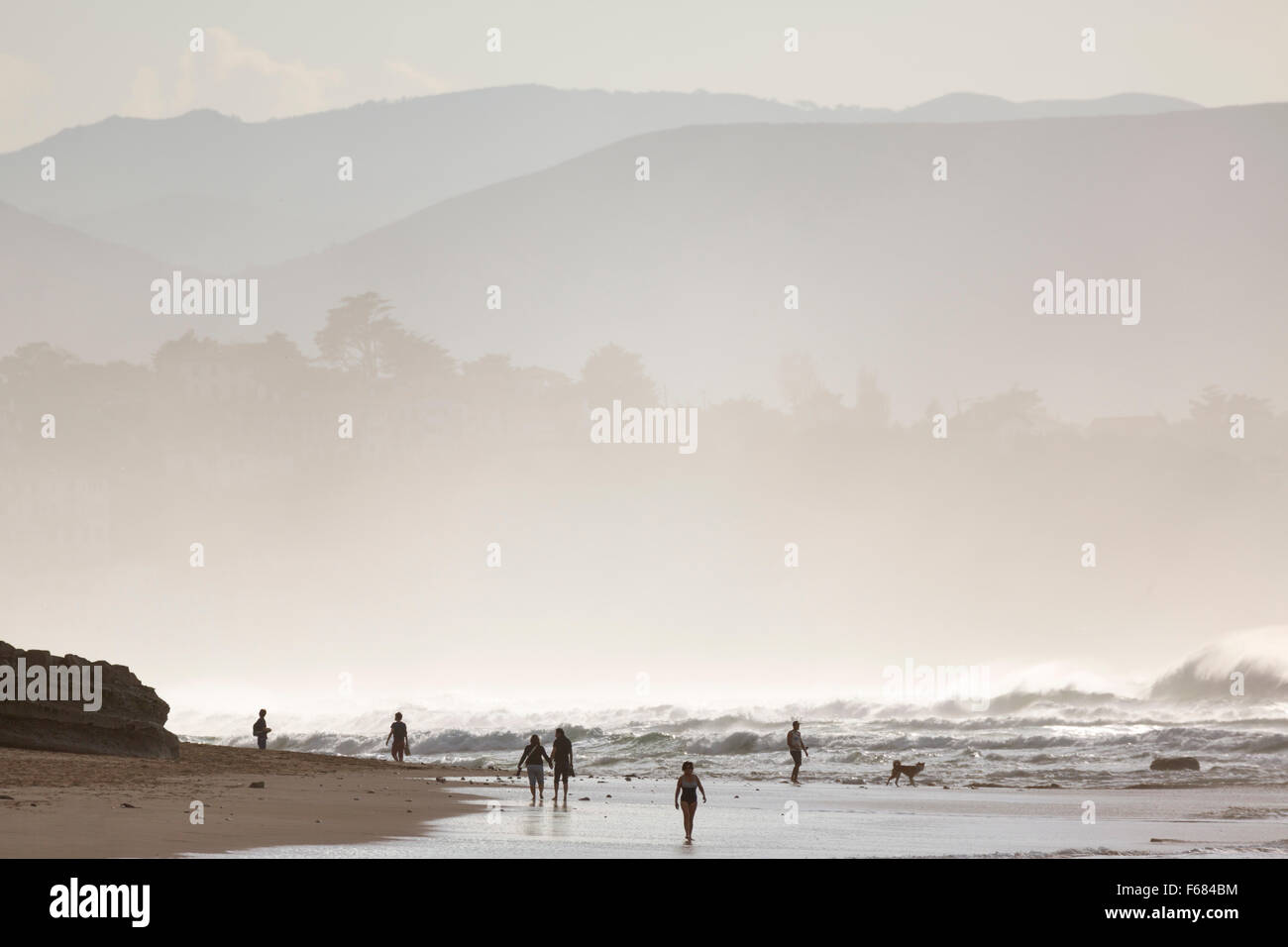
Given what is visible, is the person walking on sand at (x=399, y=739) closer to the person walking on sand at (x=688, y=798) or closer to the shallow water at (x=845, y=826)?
the shallow water at (x=845, y=826)

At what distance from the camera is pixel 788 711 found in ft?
276

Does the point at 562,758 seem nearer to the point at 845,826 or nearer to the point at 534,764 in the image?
the point at 534,764

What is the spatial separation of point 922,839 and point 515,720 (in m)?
69.8

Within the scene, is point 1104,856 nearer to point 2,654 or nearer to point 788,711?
point 2,654

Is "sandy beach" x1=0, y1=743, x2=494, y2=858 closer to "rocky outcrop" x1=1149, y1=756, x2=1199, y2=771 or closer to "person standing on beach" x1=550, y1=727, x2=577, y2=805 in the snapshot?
"person standing on beach" x1=550, y1=727, x2=577, y2=805

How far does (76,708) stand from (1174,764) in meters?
31.1

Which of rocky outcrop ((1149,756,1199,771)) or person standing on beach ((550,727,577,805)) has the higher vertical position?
person standing on beach ((550,727,577,805))

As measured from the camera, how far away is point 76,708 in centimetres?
3297

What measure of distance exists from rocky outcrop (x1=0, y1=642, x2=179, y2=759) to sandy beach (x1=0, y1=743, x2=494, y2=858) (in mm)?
865

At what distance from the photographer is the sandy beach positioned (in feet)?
58.8
